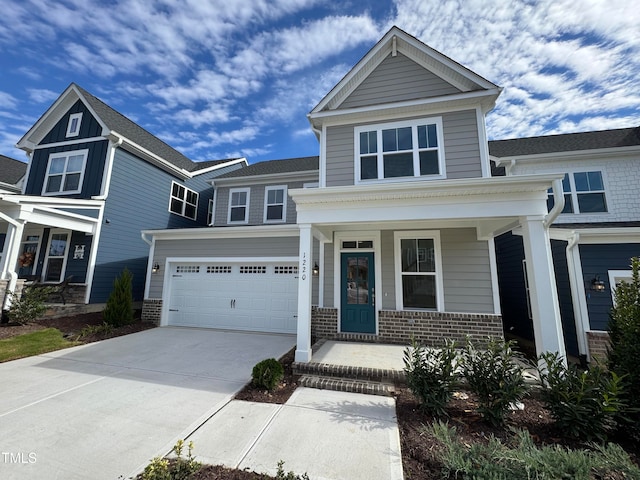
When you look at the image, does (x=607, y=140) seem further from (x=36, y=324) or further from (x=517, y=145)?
(x=36, y=324)

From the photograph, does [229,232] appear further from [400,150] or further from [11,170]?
[11,170]

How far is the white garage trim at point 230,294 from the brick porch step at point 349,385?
355cm

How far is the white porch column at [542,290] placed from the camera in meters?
4.19

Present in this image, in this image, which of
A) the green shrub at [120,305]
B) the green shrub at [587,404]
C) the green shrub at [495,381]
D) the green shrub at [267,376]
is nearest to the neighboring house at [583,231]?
the green shrub at [587,404]

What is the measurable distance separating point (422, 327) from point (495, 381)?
312cm

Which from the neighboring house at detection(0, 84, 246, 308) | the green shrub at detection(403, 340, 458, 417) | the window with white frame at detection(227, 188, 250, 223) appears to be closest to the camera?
the green shrub at detection(403, 340, 458, 417)

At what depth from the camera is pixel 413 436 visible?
10.3ft

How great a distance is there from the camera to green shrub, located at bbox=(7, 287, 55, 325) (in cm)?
730

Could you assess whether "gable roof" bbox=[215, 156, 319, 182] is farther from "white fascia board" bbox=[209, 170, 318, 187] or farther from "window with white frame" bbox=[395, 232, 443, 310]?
"window with white frame" bbox=[395, 232, 443, 310]

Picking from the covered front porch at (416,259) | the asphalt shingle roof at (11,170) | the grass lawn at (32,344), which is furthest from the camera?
the asphalt shingle roof at (11,170)

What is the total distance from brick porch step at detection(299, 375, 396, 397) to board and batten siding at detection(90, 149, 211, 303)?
9.12 meters

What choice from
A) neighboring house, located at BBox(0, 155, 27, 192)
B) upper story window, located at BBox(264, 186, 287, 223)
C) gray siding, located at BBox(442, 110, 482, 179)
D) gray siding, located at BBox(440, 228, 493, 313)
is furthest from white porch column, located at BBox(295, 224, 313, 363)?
neighboring house, located at BBox(0, 155, 27, 192)

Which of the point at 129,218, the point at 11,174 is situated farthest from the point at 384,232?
the point at 11,174

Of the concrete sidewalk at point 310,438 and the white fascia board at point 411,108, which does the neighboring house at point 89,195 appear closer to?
the white fascia board at point 411,108
